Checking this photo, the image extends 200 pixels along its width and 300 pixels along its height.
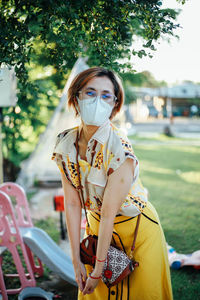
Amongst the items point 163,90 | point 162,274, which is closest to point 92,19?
point 162,274

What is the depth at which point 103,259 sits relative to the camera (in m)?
1.71

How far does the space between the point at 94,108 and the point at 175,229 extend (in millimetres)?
3471

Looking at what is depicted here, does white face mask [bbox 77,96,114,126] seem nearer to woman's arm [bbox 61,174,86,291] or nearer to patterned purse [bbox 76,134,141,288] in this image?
patterned purse [bbox 76,134,141,288]

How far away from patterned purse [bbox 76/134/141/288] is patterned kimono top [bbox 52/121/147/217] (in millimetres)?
52

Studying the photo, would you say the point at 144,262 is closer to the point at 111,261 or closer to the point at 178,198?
the point at 111,261

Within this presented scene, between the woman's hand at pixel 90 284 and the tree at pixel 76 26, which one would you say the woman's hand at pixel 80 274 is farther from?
the tree at pixel 76 26

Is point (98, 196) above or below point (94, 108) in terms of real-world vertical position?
below

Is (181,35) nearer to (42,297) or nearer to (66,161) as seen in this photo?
(66,161)

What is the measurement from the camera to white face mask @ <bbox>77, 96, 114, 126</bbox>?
1717 millimetres

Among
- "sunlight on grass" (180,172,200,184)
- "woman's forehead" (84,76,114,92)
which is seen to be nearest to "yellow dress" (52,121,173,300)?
"woman's forehead" (84,76,114,92)

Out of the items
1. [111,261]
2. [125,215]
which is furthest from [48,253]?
[125,215]

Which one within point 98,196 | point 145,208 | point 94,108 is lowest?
point 145,208

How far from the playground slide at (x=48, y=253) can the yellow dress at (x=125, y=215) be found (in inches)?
47.6

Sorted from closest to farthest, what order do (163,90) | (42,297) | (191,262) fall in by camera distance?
(42,297) → (191,262) → (163,90)
